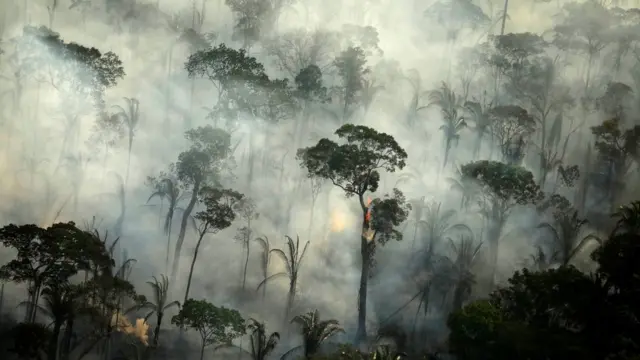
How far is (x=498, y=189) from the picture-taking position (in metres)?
36.5

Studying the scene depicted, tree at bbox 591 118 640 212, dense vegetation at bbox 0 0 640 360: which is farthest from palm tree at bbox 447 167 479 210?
tree at bbox 591 118 640 212

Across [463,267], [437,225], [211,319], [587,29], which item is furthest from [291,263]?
[587,29]

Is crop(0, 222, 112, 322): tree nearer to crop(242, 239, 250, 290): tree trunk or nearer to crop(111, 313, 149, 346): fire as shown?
crop(111, 313, 149, 346): fire

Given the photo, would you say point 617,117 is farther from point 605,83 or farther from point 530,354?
point 530,354

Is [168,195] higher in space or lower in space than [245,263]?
higher

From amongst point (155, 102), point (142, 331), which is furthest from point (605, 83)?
point (142, 331)

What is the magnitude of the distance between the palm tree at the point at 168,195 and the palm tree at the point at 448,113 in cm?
2080

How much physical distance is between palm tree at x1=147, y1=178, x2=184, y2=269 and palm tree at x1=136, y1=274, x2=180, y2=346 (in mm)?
2773

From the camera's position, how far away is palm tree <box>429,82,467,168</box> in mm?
43031

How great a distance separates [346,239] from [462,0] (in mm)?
25083

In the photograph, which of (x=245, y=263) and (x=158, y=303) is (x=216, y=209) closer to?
(x=245, y=263)

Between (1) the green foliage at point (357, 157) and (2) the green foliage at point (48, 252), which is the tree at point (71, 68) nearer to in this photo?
(2) the green foliage at point (48, 252)

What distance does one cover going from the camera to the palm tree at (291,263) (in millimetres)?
35688

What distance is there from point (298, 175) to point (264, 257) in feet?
23.3
